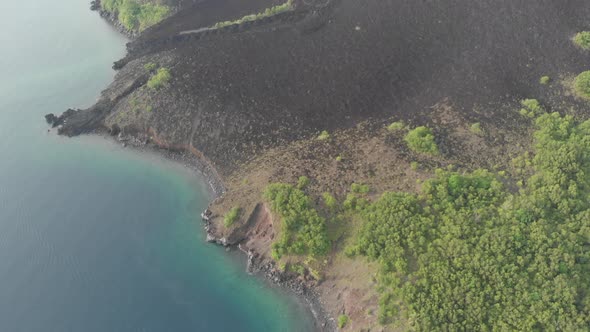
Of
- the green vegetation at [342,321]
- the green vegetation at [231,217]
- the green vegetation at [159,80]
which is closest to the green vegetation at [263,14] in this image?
the green vegetation at [159,80]

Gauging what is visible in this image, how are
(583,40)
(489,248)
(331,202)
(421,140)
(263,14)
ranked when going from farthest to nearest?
1. (263,14)
2. (583,40)
3. (421,140)
4. (331,202)
5. (489,248)

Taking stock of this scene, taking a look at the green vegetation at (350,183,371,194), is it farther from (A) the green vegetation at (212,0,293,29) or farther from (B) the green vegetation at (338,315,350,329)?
(A) the green vegetation at (212,0,293,29)

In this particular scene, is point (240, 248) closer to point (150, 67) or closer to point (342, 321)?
point (342, 321)

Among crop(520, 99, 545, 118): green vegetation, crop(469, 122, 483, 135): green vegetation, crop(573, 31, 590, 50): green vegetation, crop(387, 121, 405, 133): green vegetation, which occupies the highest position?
crop(387, 121, 405, 133): green vegetation

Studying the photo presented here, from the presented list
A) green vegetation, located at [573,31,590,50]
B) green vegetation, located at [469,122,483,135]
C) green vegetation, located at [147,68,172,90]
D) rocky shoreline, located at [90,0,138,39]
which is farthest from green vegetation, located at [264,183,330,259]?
rocky shoreline, located at [90,0,138,39]

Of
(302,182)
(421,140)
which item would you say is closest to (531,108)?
(421,140)

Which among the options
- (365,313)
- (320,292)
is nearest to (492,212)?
(365,313)
